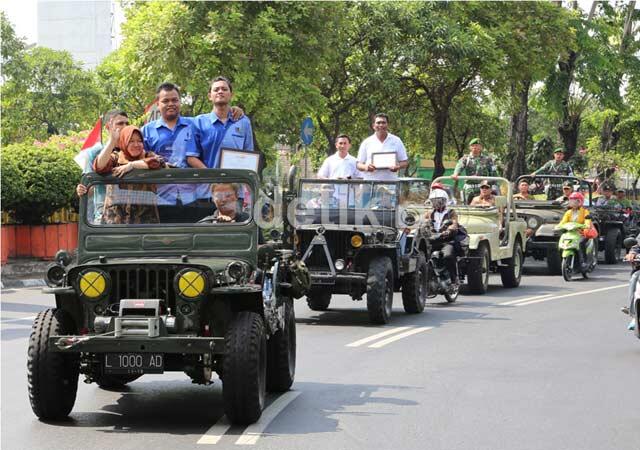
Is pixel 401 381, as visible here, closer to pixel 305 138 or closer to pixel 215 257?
pixel 215 257

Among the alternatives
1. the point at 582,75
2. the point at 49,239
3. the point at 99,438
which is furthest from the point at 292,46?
the point at 99,438

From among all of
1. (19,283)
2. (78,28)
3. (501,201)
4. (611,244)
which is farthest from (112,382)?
(78,28)

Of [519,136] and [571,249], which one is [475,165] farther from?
[519,136]

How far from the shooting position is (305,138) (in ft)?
84.9

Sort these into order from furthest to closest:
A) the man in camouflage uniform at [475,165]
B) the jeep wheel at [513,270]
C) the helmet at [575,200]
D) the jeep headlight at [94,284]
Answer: the helmet at [575,200]
the man in camouflage uniform at [475,165]
the jeep wheel at [513,270]
the jeep headlight at [94,284]

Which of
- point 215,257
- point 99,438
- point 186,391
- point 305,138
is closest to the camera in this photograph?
point 99,438

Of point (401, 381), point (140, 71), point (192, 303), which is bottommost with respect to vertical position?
point (401, 381)

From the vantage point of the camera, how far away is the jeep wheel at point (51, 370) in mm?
8445

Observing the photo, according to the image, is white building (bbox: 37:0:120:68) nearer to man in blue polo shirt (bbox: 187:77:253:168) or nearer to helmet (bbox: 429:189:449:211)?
helmet (bbox: 429:189:449:211)

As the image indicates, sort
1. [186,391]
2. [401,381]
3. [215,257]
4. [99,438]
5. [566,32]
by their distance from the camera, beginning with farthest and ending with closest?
[566,32] < [401,381] < [186,391] < [215,257] < [99,438]

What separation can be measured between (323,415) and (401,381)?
1.94 m

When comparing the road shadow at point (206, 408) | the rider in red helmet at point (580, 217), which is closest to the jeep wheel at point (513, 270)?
the rider in red helmet at point (580, 217)

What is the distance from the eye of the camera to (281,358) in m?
10.0

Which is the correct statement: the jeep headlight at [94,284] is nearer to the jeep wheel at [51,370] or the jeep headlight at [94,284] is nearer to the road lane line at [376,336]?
the jeep wheel at [51,370]
